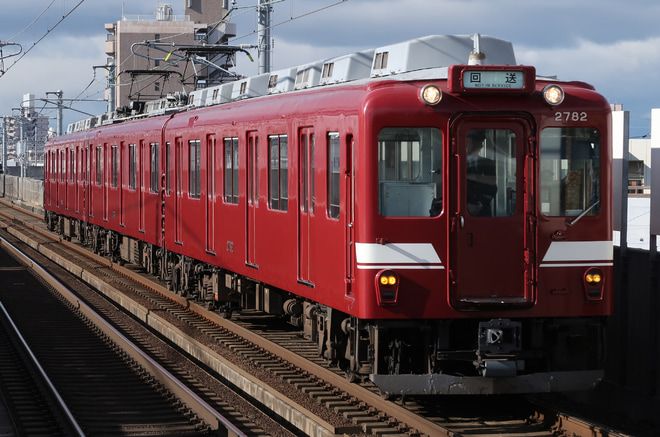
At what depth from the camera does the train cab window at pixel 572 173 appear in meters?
8.96

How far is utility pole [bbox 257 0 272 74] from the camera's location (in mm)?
18828

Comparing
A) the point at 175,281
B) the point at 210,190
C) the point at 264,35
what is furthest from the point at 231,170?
the point at 264,35

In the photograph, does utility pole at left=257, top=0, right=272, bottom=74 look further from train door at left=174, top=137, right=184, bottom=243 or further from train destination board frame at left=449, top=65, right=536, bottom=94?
train destination board frame at left=449, top=65, right=536, bottom=94

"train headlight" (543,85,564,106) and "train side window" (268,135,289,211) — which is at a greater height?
"train headlight" (543,85,564,106)

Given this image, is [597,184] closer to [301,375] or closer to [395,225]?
[395,225]

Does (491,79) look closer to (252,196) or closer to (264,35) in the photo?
(252,196)

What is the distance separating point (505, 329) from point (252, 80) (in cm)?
672

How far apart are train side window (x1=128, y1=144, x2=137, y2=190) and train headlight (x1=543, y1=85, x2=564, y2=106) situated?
40.2 feet

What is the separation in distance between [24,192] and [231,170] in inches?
1728

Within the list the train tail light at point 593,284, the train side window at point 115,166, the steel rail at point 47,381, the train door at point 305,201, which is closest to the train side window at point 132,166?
the train side window at point 115,166

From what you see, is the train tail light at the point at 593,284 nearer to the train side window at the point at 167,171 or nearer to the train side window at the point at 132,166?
the train side window at the point at 167,171

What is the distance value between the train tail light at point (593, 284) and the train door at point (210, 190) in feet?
21.1

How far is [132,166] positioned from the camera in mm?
20297

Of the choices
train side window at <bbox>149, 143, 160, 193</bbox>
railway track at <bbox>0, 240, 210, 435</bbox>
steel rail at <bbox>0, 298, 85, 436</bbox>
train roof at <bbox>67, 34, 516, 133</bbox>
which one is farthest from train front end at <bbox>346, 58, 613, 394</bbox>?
train side window at <bbox>149, 143, 160, 193</bbox>
